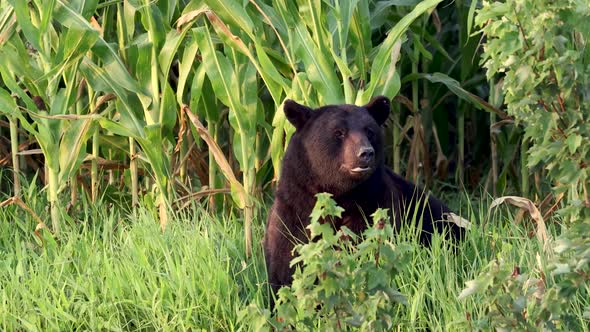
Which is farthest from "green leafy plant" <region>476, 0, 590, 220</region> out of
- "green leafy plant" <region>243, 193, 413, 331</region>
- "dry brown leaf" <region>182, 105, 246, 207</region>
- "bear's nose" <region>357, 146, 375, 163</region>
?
"dry brown leaf" <region>182, 105, 246, 207</region>

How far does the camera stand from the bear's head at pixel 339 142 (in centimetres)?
→ 469

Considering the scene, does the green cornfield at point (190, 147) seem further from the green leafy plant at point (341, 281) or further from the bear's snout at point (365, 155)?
the green leafy plant at point (341, 281)

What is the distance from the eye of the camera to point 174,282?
4430mm

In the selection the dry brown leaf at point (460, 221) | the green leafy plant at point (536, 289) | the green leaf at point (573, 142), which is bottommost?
the dry brown leaf at point (460, 221)

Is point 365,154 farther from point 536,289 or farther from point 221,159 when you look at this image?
point 536,289

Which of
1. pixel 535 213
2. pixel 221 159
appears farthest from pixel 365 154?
pixel 221 159

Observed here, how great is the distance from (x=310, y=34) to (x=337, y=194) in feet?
3.56

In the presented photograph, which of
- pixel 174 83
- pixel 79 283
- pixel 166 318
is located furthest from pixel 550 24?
pixel 174 83

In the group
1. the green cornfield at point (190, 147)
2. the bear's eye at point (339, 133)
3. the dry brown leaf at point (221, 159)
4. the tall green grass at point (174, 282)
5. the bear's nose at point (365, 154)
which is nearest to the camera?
the tall green grass at point (174, 282)

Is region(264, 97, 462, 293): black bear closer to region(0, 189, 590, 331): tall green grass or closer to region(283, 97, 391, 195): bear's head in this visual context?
region(283, 97, 391, 195): bear's head

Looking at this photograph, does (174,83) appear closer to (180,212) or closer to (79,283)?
(180,212)

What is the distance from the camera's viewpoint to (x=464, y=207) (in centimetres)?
638

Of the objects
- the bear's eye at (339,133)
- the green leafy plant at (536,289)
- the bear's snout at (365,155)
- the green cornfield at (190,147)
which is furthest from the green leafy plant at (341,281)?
the bear's eye at (339,133)

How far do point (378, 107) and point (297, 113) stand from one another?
0.36 metres
